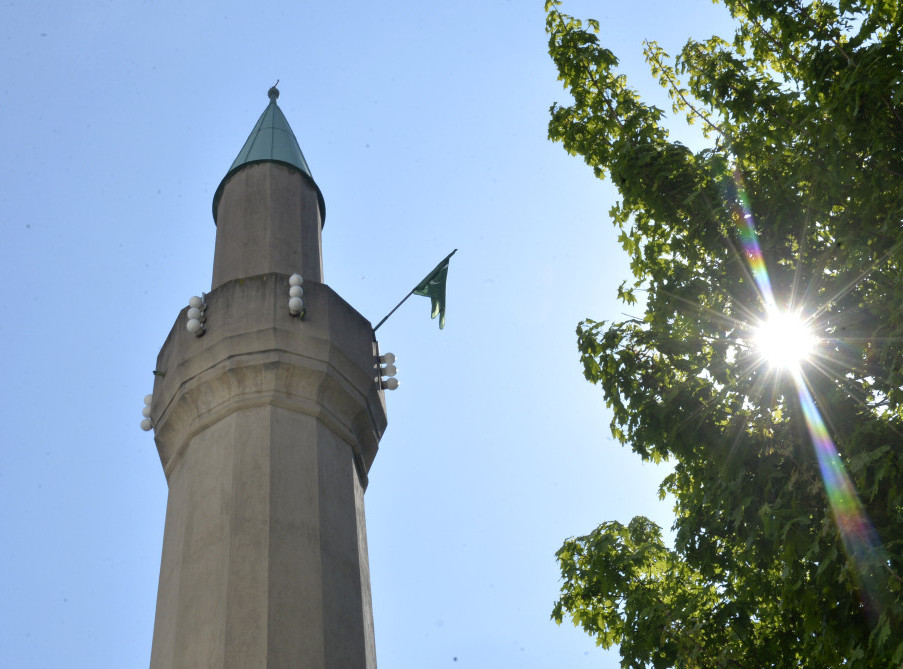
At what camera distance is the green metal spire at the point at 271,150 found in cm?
1418

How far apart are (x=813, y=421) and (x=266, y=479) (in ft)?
17.1

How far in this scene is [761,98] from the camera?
10102 millimetres

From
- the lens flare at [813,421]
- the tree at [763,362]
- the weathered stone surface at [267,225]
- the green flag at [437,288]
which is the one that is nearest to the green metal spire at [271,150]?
the weathered stone surface at [267,225]

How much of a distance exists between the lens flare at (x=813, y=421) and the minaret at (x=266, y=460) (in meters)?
4.46

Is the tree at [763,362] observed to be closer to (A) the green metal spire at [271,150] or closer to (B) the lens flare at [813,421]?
(B) the lens flare at [813,421]

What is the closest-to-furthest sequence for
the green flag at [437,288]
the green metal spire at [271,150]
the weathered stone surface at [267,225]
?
the weathered stone surface at [267,225] < the green flag at [437,288] < the green metal spire at [271,150]

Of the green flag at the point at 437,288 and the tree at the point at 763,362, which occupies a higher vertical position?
the green flag at the point at 437,288

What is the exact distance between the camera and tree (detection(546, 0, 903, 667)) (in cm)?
795

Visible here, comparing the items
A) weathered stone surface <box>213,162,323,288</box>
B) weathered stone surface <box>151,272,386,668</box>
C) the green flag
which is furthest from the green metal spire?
weathered stone surface <box>151,272,386,668</box>

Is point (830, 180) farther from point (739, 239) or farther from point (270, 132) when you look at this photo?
point (270, 132)

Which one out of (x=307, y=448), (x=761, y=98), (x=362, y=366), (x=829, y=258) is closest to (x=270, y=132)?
(x=362, y=366)

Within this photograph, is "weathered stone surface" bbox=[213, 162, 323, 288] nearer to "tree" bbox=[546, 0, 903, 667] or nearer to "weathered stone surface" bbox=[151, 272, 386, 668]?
"weathered stone surface" bbox=[151, 272, 386, 668]

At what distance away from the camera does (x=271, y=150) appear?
1436cm

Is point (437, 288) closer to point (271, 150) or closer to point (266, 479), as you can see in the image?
point (271, 150)
